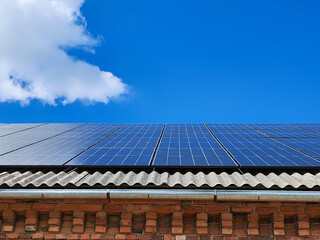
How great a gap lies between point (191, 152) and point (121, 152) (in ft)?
5.55

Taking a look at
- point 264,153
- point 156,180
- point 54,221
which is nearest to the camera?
point 54,221

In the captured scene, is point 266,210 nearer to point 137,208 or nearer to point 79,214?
point 137,208

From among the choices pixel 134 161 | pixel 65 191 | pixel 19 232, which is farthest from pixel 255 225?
pixel 19 232

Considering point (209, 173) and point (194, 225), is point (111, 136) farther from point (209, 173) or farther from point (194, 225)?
point (194, 225)

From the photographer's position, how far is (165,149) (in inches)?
245

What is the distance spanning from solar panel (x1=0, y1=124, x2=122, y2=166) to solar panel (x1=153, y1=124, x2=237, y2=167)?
2075 mm

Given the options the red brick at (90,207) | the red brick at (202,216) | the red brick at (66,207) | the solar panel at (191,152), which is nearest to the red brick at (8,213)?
the red brick at (66,207)

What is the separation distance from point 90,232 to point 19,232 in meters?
1.21

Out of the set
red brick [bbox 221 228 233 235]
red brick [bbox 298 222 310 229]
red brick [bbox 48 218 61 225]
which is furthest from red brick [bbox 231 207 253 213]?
red brick [bbox 48 218 61 225]

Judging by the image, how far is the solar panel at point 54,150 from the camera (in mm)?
5468

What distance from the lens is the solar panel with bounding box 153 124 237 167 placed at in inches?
206

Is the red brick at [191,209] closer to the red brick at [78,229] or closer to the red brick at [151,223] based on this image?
the red brick at [151,223]

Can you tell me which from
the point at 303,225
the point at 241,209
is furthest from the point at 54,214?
the point at 303,225

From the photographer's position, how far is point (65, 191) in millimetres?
4051
